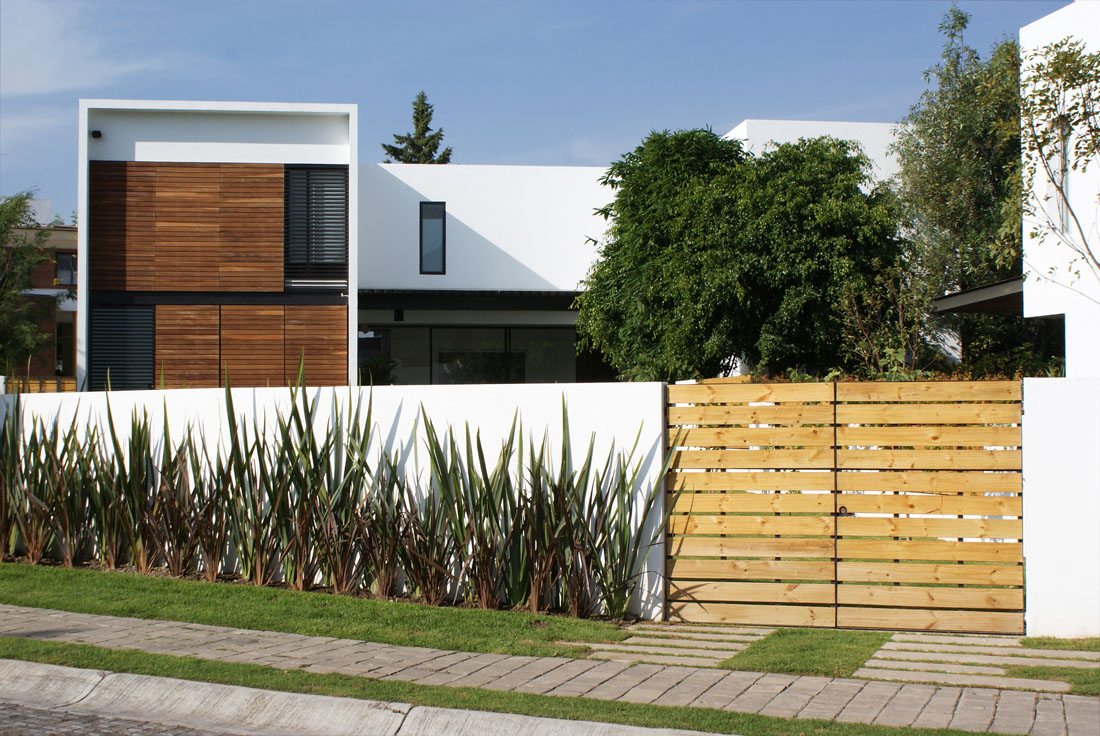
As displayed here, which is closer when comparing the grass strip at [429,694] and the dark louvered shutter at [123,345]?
the grass strip at [429,694]

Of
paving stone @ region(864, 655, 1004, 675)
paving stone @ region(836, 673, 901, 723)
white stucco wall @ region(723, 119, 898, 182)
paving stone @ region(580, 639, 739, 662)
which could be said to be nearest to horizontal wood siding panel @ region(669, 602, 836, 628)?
paving stone @ region(580, 639, 739, 662)

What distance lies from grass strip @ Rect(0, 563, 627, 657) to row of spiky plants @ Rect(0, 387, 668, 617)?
33cm

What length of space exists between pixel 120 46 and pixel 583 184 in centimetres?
1476

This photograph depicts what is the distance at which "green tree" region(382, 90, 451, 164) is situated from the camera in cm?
5788

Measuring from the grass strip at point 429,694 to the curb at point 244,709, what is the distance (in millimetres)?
69

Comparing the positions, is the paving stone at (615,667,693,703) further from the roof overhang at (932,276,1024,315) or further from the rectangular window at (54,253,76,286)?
the rectangular window at (54,253,76,286)

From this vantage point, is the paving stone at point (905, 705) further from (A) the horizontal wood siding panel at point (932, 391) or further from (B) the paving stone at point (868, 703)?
(A) the horizontal wood siding panel at point (932, 391)

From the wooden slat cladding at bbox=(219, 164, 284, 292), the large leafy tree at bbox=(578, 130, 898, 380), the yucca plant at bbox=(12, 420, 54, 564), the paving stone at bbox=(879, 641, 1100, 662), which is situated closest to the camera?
the paving stone at bbox=(879, 641, 1100, 662)

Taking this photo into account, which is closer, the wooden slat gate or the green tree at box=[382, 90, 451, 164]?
the wooden slat gate

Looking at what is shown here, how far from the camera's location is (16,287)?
2723cm

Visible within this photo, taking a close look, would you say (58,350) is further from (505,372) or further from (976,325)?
(976,325)

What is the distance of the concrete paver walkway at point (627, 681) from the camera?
496 centimetres

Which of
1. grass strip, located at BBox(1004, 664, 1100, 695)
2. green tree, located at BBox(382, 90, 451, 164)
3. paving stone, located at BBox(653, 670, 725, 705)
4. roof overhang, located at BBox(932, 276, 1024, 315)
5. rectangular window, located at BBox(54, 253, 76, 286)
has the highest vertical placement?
green tree, located at BBox(382, 90, 451, 164)

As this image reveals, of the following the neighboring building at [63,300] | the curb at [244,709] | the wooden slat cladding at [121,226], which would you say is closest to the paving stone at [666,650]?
the curb at [244,709]
